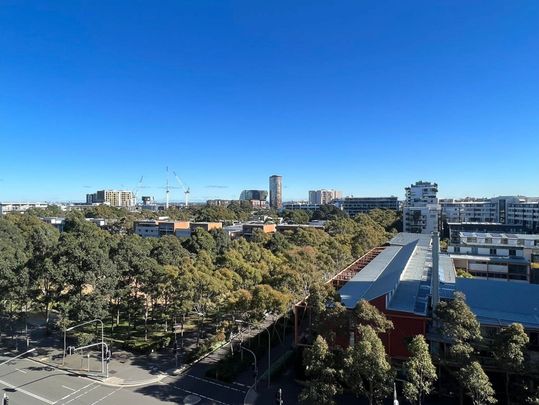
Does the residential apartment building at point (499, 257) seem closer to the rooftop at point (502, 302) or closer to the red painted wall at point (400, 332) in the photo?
the rooftop at point (502, 302)

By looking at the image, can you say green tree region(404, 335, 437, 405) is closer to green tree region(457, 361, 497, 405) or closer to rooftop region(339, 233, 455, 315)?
green tree region(457, 361, 497, 405)

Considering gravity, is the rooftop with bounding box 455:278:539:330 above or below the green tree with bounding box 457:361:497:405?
above

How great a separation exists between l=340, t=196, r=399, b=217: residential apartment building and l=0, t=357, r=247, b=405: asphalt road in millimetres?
115161

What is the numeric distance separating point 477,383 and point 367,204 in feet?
405

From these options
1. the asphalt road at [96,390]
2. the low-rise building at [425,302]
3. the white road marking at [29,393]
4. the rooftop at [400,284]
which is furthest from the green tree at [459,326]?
the white road marking at [29,393]

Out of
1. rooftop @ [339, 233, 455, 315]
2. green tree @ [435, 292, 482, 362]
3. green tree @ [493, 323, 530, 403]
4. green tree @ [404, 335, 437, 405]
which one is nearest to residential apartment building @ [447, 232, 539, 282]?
rooftop @ [339, 233, 455, 315]

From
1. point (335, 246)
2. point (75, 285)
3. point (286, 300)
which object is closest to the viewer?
point (286, 300)

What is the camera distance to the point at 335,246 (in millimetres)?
33656

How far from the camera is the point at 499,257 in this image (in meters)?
39.4

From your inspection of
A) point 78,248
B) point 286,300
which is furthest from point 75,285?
point 286,300

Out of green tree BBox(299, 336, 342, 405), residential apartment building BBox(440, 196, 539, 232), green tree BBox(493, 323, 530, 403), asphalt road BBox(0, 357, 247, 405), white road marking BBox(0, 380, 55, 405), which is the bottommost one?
asphalt road BBox(0, 357, 247, 405)

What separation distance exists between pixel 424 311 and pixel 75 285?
19.9 m

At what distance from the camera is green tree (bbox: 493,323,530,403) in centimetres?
1326

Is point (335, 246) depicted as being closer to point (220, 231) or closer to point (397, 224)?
point (220, 231)
